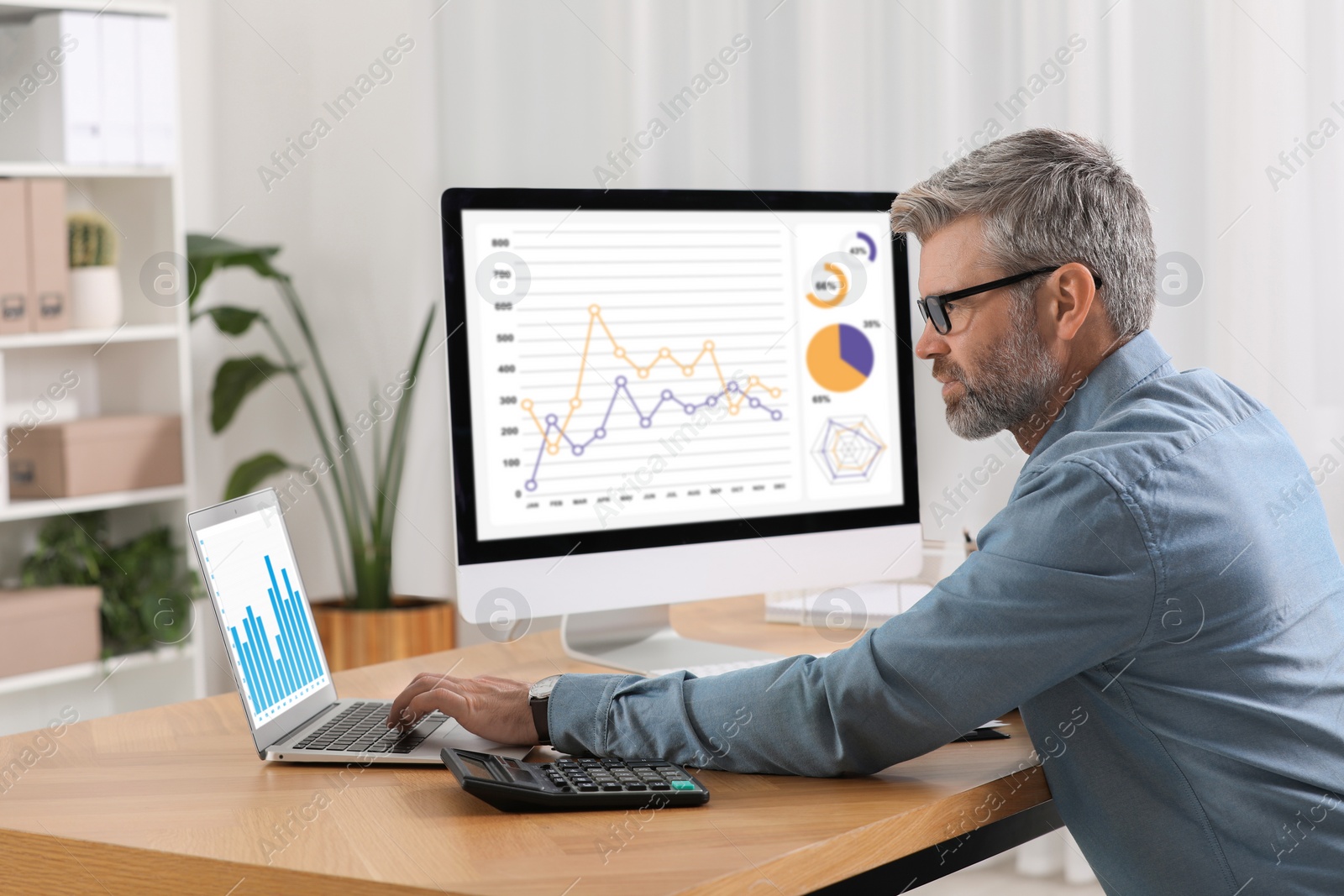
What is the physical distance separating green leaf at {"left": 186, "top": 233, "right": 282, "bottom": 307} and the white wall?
0.30 meters

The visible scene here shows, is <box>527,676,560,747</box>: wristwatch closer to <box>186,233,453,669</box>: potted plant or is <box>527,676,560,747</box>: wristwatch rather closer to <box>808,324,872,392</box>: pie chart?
<box>808,324,872,392</box>: pie chart

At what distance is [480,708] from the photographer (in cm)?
112

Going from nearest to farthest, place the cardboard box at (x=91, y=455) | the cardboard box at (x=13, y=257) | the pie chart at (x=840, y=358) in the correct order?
the pie chart at (x=840, y=358), the cardboard box at (x=13, y=257), the cardboard box at (x=91, y=455)

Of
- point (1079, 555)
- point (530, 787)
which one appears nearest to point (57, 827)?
point (530, 787)

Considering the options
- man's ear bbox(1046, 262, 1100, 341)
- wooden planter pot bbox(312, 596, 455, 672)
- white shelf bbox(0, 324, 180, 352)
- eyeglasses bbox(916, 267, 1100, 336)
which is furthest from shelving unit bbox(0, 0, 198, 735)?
man's ear bbox(1046, 262, 1100, 341)

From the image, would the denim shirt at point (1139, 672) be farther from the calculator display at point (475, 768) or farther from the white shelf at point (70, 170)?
the white shelf at point (70, 170)

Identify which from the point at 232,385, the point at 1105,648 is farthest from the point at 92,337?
the point at 1105,648

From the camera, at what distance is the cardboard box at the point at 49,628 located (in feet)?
8.98

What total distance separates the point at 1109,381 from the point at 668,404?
21.3 inches

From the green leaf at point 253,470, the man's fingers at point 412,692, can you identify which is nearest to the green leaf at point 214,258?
the green leaf at point 253,470

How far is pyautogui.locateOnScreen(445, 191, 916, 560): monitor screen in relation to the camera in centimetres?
140

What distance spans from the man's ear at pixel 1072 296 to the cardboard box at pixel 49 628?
2.46 m

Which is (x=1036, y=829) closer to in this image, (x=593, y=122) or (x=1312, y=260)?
(x=1312, y=260)

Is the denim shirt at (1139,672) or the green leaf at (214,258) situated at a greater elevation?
the green leaf at (214,258)
